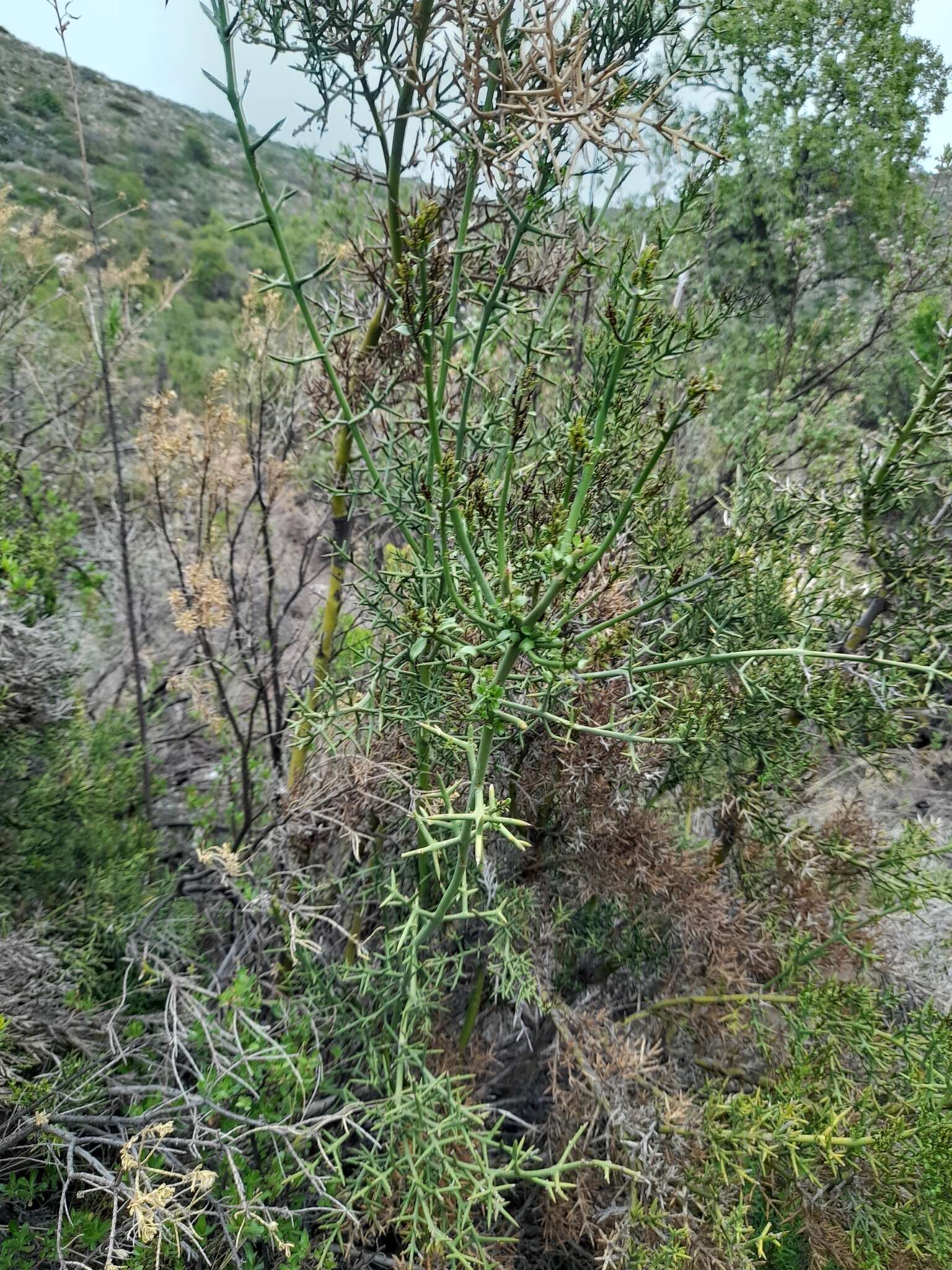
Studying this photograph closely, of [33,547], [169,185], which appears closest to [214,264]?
[169,185]

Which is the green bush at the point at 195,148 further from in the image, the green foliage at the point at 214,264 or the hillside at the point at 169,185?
the green foliage at the point at 214,264

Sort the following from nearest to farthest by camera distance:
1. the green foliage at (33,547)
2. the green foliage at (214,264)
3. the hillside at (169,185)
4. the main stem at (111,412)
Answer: the main stem at (111,412) → the green foliage at (33,547) → the hillside at (169,185) → the green foliage at (214,264)

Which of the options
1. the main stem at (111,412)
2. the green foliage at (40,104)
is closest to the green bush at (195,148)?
the green foliage at (40,104)

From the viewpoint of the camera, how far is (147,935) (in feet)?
7.54

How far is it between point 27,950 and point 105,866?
0.46 m

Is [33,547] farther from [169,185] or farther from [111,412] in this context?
[169,185]

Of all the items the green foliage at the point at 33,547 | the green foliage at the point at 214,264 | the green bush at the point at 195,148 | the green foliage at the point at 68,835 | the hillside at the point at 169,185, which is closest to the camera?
the green foliage at the point at 68,835

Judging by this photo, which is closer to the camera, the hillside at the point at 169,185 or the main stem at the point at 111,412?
the main stem at the point at 111,412

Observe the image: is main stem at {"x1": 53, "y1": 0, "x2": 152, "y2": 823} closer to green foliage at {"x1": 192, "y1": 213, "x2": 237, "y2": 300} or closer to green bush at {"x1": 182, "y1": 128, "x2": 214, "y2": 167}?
green foliage at {"x1": 192, "y1": 213, "x2": 237, "y2": 300}

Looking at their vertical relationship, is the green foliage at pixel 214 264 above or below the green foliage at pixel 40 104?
below

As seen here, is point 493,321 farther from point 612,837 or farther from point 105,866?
point 105,866

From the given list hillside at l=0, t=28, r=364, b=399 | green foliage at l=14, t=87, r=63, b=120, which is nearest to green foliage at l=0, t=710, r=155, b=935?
hillside at l=0, t=28, r=364, b=399

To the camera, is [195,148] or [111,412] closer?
[111,412]

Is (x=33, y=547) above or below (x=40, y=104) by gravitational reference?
below
